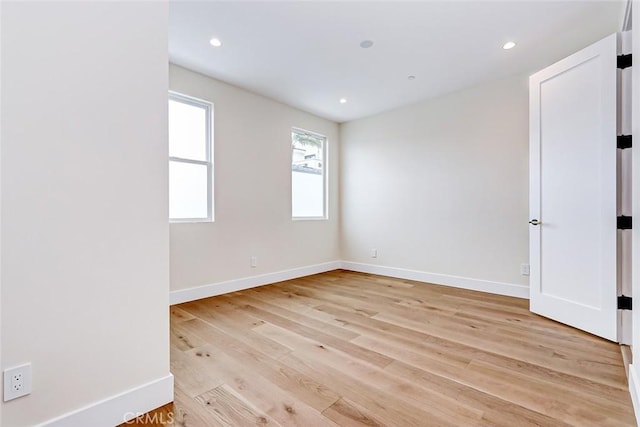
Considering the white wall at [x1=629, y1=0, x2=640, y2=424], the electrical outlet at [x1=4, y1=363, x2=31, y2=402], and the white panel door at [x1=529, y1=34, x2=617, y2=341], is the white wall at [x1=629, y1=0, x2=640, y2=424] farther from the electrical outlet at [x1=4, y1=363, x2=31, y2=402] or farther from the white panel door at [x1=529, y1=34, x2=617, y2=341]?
the electrical outlet at [x1=4, y1=363, x2=31, y2=402]

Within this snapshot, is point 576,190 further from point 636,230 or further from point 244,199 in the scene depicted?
point 244,199

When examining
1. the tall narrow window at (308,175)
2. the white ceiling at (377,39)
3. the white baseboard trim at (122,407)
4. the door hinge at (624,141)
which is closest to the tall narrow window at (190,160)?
the white ceiling at (377,39)

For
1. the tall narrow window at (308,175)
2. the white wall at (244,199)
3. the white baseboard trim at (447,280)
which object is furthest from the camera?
the tall narrow window at (308,175)

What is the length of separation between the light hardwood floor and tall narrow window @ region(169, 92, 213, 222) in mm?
1058

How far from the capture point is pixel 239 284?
3627 mm

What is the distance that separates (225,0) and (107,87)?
1316 millimetres

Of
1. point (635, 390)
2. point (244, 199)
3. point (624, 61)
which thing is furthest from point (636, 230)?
point (244, 199)

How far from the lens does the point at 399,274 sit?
4336 mm

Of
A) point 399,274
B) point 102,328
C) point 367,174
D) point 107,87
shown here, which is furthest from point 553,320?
point 107,87

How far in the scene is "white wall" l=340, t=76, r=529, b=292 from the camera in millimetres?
3383

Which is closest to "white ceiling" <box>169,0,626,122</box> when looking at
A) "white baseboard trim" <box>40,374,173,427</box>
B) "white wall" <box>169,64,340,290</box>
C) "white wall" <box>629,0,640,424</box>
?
"white wall" <box>169,64,340,290</box>

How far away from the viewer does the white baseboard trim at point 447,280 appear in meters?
3.35

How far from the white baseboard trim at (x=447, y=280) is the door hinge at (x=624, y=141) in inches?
68.0

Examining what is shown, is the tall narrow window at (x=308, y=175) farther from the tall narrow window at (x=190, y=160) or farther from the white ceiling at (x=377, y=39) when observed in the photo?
the tall narrow window at (x=190, y=160)
